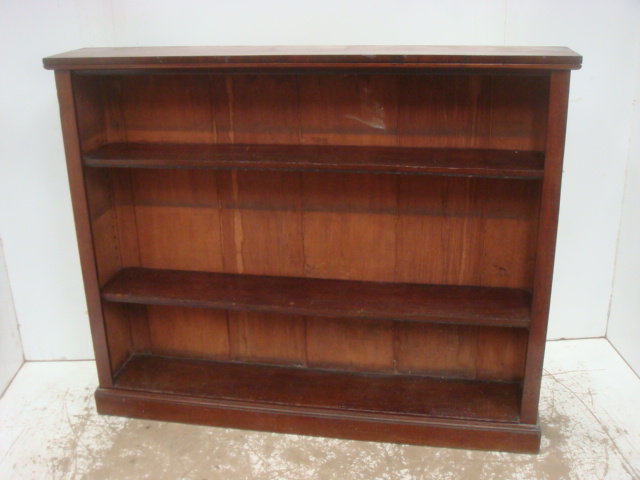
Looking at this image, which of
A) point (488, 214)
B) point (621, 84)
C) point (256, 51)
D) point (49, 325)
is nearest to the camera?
point (256, 51)

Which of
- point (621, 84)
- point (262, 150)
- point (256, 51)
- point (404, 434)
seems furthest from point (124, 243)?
point (621, 84)

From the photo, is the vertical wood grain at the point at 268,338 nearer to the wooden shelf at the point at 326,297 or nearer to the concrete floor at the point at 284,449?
the wooden shelf at the point at 326,297

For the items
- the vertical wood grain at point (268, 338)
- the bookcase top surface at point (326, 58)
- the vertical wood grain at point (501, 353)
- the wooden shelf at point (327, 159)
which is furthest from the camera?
the vertical wood grain at point (268, 338)

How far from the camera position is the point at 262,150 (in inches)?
90.2

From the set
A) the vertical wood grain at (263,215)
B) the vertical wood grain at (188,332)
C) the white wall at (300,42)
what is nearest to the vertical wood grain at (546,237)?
the white wall at (300,42)

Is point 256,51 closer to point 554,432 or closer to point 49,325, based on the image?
point 49,325

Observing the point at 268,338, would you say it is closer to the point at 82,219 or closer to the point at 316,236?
the point at 316,236

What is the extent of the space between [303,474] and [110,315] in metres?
0.94

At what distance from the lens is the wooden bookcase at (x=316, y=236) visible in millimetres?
2199

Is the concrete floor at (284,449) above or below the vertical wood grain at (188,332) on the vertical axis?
below

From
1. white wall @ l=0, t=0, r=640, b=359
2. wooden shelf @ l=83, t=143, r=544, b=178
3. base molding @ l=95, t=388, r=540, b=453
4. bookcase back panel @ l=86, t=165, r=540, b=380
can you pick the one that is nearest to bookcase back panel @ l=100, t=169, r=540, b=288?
bookcase back panel @ l=86, t=165, r=540, b=380

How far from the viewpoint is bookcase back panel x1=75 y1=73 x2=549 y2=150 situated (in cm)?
223

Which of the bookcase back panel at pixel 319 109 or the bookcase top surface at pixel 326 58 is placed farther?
the bookcase back panel at pixel 319 109

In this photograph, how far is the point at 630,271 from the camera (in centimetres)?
266
